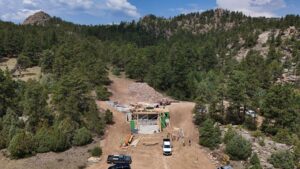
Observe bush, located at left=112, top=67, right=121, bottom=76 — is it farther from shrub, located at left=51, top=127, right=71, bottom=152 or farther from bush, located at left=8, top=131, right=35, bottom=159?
bush, located at left=8, top=131, right=35, bottom=159

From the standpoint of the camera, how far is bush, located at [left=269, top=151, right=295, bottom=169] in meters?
59.4

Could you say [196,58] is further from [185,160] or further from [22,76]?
[185,160]

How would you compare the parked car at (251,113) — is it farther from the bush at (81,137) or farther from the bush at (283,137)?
the bush at (81,137)

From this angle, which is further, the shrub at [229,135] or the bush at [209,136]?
the bush at [209,136]

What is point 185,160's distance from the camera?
205ft

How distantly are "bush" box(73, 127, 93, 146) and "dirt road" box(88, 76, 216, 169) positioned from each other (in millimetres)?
3254

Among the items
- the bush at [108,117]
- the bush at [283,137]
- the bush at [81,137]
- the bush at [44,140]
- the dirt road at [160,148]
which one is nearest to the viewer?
the dirt road at [160,148]

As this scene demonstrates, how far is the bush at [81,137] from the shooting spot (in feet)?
222

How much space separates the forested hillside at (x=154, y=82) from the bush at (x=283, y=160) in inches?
393

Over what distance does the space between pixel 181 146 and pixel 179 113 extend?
1819cm

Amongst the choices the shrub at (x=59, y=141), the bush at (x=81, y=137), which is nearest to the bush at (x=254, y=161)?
the bush at (x=81, y=137)

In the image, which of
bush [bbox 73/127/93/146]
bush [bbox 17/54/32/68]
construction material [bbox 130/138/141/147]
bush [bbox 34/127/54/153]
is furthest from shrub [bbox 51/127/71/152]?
bush [bbox 17/54/32/68]

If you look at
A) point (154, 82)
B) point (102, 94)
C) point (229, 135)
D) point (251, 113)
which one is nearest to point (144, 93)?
point (154, 82)

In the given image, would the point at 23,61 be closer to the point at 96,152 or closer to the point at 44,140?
the point at 44,140
